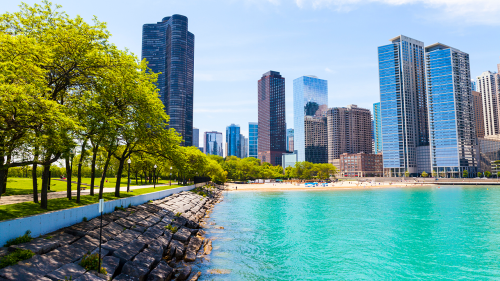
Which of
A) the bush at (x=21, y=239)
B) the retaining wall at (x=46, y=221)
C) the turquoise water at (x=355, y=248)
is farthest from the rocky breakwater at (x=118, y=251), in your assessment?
the turquoise water at (x=355, y=248)

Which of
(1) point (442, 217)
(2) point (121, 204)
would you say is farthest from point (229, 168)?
(2) point (121, 204)

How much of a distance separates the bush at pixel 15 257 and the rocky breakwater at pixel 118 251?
23 centimetres

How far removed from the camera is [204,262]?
78.8 feet

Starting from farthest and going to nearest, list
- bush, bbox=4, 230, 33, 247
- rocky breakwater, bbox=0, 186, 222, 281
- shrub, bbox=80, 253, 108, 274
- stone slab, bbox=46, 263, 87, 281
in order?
1. shrub, bbox=80, 253, 108, 274
2. bush, bbox=4, 230, 33, 247
3. rocky breakwater, bbox=0, 186, 222, 281
4. stone slab, bbox=46, 263, 87, 281

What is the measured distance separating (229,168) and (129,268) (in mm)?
150388

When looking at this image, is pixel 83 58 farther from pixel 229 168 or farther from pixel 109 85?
pixel 229 168

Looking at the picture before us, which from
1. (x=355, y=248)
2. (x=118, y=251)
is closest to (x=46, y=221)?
(x=118, y=251)

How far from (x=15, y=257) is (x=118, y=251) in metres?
5.83

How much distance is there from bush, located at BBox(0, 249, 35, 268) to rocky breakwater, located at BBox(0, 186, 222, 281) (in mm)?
230

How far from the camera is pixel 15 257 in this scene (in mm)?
14234

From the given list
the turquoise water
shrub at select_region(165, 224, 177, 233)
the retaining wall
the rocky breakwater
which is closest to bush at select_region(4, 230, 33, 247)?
the retaining wall

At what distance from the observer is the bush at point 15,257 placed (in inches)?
536

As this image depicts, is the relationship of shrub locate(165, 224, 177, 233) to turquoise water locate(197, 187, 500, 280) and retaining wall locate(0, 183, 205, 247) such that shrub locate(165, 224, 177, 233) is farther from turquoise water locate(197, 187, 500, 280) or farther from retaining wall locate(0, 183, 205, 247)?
retaining wall locate(0, 183, 205, 247)

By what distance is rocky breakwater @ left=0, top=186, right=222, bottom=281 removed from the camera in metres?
14.7
